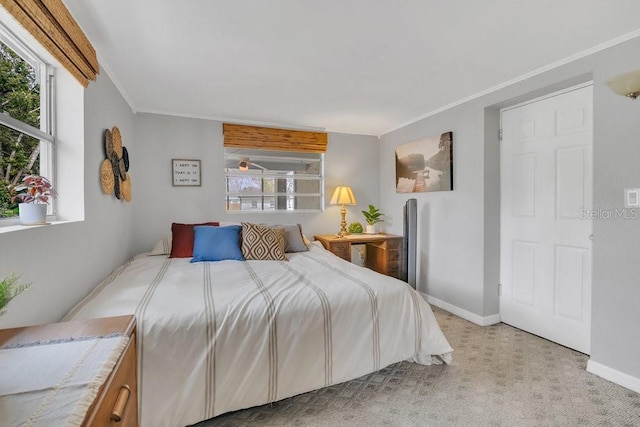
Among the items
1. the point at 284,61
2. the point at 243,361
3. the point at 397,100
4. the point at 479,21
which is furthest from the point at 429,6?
the point at 243,361

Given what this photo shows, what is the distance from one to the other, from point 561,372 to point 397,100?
8.29ft

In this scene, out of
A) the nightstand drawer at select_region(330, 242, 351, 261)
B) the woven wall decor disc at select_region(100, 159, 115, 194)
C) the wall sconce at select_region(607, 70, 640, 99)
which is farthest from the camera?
the nightstand drawer at select_region(330, 242, 351, 261)

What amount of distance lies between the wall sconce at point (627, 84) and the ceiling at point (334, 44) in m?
0.25

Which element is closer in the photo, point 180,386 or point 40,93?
point 180,386

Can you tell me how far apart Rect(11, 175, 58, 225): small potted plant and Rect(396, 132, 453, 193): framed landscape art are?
317 centimetres

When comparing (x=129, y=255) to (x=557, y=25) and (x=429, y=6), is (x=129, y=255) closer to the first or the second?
(x=429, y=6)

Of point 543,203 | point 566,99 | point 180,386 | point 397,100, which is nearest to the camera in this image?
point 180,386

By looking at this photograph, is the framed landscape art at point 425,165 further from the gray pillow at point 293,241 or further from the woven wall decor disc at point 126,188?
the woven wall decor disc at point 126,188

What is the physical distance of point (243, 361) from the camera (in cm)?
150

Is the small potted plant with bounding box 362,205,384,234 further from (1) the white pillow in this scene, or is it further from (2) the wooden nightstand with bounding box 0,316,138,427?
(2) the wooden nightstand with bounding box 0,316,138,427

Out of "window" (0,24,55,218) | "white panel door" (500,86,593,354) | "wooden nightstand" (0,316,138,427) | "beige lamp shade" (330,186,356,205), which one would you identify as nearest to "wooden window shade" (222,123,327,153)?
"beige lamp shade" (330,186,356,205)

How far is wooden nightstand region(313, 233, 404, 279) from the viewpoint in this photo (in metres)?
3.54

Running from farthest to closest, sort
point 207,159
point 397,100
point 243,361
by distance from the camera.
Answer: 1. point 207,159
2. point 397,100
3. point 243,361

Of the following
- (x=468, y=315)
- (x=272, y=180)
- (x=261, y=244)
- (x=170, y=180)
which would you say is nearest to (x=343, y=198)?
(x=272, y=180)
